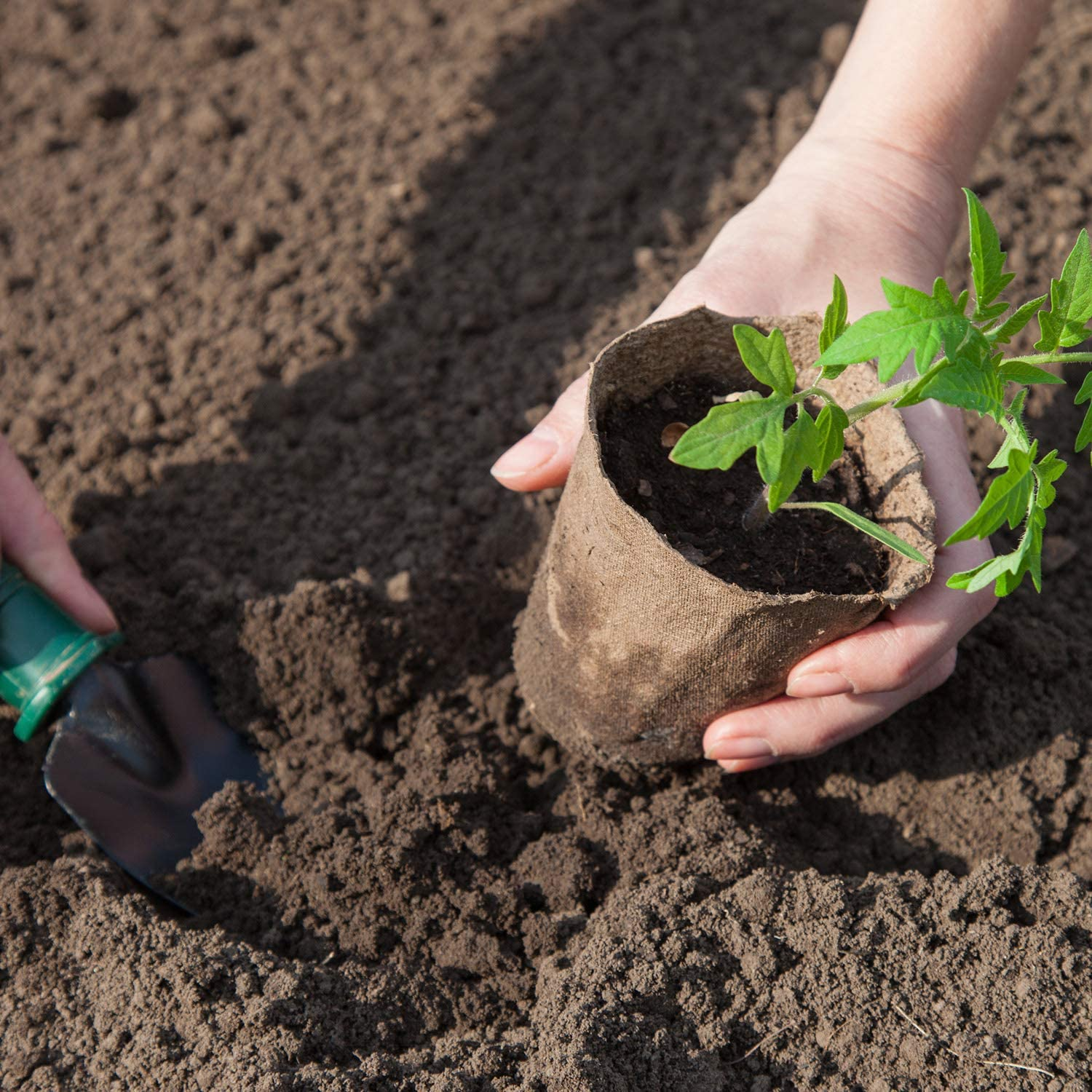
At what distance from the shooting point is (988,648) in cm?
211

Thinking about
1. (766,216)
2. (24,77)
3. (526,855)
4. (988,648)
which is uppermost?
(24,77)

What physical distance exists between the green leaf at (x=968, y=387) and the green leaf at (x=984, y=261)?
0.09m

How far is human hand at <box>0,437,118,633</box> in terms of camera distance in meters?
2.02

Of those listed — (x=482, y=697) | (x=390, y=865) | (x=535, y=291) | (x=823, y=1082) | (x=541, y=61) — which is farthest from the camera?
(x=541, y=61)

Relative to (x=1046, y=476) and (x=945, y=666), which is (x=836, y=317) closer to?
(x=1046, y=476)

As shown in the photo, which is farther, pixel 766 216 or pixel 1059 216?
pixel 1059 216

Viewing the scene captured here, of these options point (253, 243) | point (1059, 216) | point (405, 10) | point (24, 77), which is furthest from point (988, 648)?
point (24, 77)

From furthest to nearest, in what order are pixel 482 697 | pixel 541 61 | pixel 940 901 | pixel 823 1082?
pixel 541 61 < pixel 482 697 < pixel 940 901 < pixel 823 1082

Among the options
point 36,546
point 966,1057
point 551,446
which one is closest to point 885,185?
point 551,446

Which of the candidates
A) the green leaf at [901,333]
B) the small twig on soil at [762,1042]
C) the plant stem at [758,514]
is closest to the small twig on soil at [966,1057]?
the small twig on soil at [762,1042]

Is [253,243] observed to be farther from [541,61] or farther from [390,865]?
[390,865]

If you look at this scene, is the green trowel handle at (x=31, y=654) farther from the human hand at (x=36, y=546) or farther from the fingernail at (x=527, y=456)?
the fingernail at (x=527, y=456)

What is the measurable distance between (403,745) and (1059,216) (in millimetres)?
2303

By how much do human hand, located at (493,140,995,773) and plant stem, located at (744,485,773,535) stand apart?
220mm
